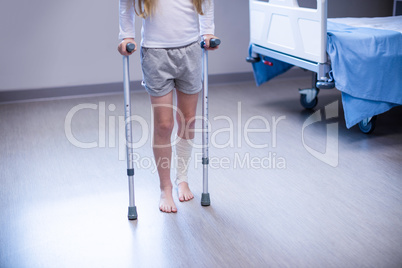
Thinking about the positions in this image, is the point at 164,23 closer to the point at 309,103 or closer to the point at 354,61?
the point at 354,61

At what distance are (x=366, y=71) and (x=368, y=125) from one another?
0.36 metres

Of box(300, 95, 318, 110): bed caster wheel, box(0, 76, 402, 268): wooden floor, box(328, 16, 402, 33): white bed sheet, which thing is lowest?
box(0, 76, 402, 268): wooden floor

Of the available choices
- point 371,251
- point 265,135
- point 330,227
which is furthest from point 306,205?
point 265,135

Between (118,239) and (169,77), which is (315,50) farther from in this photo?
(118,239)

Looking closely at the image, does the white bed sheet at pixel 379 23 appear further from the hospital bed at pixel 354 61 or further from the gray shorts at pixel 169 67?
the gray shorts at pixel 169 67

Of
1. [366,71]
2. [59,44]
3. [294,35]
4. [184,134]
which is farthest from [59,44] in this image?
[366,71]

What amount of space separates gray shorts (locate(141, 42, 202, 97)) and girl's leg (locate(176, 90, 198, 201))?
8cm

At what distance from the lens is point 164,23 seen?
1979 mm

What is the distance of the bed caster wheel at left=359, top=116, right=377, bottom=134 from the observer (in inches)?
120

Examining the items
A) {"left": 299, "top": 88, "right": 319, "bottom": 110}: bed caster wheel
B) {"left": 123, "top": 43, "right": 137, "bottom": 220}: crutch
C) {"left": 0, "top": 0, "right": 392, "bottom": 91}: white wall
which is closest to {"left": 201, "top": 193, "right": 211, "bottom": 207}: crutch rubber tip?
{"left": 123, "top": 43, "right": 137, "bottom": 220}: crutch

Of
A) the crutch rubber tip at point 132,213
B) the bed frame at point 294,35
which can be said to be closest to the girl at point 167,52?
the crutch rubber tip at point 132,213

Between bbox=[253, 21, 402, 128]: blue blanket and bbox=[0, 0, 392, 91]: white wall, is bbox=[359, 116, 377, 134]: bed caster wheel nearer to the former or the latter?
bbox=[253, 21, 402, 128]: blue blanket

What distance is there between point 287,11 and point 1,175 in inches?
77.0

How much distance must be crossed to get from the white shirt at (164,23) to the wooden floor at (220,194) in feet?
2.38
